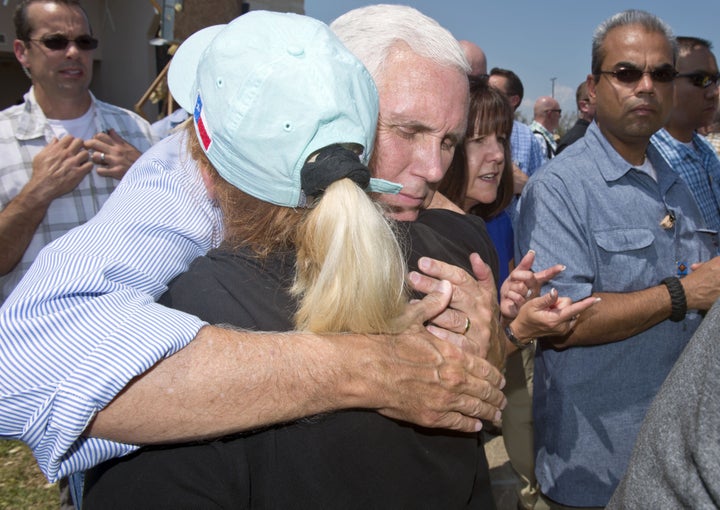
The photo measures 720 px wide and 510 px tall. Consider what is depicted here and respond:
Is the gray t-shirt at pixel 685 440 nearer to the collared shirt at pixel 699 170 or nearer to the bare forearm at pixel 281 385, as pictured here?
the bare forearm at pixel 281 385

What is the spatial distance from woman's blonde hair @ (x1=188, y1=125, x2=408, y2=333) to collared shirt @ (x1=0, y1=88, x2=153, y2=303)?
2.14 meters

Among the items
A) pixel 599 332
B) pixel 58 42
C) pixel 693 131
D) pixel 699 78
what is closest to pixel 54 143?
pixel 58 42

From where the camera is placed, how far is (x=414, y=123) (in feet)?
5.27

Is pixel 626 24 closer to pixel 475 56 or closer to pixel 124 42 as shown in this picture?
pixel 475 56

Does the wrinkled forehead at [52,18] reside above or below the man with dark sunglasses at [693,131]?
above

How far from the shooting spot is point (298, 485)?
102cm

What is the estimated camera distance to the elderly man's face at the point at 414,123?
1.58 metres

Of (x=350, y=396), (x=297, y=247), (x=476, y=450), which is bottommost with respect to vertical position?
(x=476, y=450)

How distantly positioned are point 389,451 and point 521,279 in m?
0.94

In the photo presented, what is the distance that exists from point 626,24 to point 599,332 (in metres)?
1.50

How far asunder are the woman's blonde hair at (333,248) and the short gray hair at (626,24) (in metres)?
2.15

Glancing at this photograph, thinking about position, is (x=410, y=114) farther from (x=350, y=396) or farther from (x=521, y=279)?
(x=350, y=396)

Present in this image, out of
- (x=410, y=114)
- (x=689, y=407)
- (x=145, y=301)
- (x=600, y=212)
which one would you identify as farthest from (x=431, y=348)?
(x=600, y=212)

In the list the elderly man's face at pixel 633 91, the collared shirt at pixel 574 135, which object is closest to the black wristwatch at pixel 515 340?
the elderly man's face at pixel 633 91
